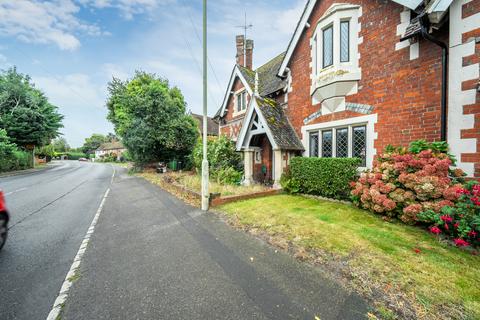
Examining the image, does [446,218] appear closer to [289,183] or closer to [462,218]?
[462,218]

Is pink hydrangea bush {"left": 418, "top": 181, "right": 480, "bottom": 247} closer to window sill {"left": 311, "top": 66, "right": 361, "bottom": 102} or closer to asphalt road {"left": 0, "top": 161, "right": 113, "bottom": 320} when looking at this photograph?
window sill {"left": 311, "top": 66, "right": 361, "bottom": 102}

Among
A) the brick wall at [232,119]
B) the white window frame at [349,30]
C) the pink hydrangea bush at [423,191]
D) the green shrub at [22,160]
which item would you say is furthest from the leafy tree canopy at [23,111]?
the pink hydrangea bush at [423,191]

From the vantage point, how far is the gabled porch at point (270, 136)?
909 cm

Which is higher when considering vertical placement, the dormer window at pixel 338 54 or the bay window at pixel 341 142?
the dormer window at pixel 338 54

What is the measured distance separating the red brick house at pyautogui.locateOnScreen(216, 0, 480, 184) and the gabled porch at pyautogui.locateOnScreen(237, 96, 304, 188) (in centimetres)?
6

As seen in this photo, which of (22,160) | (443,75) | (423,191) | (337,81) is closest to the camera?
(423,191)

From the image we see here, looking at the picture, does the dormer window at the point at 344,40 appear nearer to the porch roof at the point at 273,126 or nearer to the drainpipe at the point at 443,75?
the drainpipe at the point at 443,75

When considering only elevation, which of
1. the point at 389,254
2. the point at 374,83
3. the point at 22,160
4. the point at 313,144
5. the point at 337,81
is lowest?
the point at 389,254

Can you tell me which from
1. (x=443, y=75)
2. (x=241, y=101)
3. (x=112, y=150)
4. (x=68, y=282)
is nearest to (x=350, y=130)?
(x=443, y=75)

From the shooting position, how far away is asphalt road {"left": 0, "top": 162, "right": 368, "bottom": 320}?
252 cm

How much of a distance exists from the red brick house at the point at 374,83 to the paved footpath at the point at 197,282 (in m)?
5.53

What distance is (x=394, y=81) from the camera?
648 cm

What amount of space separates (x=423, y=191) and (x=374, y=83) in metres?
4.30

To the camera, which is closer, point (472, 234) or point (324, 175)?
point (472, 234)
